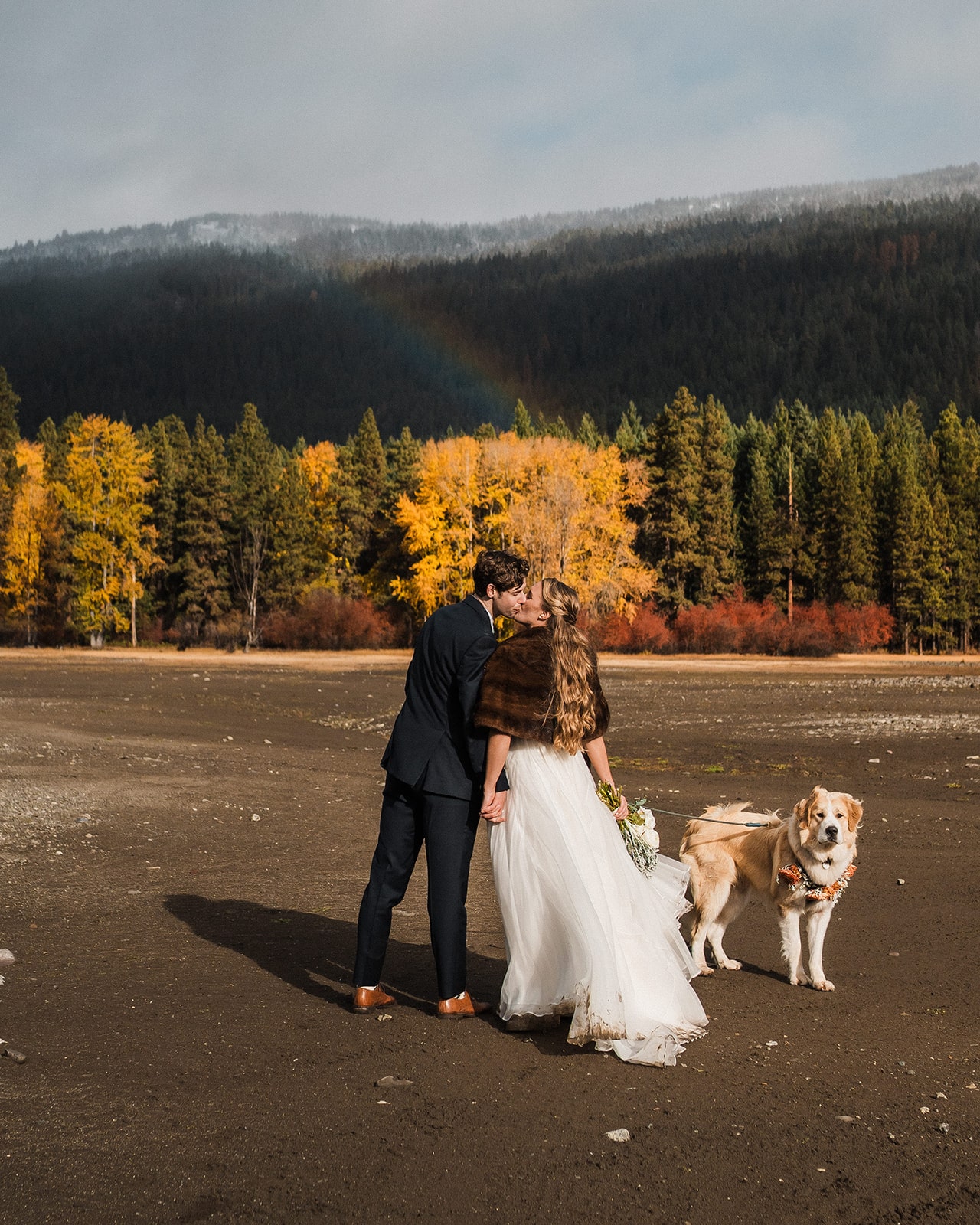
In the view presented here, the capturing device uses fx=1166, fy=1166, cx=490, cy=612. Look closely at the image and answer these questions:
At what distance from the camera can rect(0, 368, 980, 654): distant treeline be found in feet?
204

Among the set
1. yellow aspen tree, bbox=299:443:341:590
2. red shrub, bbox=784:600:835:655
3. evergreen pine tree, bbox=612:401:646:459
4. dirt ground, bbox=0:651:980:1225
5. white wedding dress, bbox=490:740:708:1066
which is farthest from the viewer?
yellow aspen tree, bbox=299:443:341:590

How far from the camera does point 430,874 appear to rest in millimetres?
6266

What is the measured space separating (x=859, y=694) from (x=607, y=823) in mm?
28338

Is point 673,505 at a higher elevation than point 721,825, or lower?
higher

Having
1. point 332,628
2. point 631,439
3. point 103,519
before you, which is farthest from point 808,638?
point 103,519

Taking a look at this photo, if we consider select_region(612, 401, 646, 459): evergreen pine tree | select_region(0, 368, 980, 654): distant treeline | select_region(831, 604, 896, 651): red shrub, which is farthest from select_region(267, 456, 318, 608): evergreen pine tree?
select_region(831, 604, 896, 651): red shrub

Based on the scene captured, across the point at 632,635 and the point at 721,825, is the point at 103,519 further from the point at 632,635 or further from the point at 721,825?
the point at 721,825

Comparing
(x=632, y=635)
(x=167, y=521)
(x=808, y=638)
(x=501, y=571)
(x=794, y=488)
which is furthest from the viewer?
(x=794, y=488)

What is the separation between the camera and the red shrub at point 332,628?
67.9 meters

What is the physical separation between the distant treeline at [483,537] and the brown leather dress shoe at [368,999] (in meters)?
51.8

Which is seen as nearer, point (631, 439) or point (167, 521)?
point (167, 521)

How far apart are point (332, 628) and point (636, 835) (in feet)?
206

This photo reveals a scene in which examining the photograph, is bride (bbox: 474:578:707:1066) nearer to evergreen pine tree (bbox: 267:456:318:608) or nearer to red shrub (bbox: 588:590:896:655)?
red shrub (bbox: 588:590:896:655)

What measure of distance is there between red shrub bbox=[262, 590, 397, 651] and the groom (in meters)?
61.5
